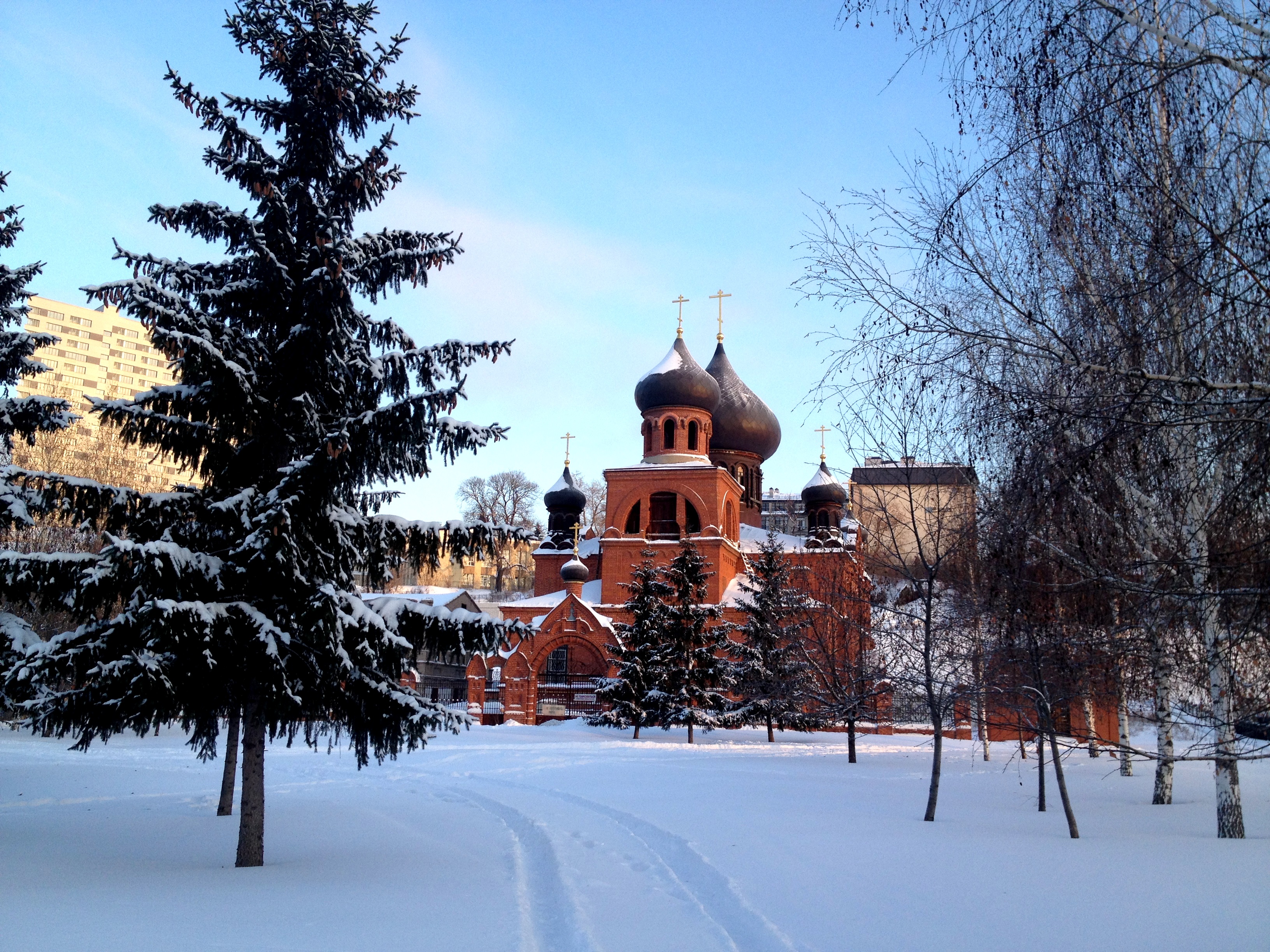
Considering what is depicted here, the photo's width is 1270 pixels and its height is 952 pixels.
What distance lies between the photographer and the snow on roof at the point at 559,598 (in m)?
34.2

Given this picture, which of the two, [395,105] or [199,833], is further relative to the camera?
[199,833]

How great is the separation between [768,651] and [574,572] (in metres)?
9.66

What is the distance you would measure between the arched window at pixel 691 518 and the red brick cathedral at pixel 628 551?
44 millimetres

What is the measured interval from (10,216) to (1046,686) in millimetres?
13649

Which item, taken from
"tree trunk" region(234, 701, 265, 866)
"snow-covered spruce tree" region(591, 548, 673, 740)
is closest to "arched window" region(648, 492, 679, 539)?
"snow-covered spruce tree" region(591, 548, 673, 740)

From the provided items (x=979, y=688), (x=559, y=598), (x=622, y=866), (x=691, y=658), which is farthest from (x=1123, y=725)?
(x=559, y=598)

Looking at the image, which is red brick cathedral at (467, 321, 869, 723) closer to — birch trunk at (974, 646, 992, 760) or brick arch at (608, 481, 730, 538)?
brick arch at (608, 481, 730, 538)

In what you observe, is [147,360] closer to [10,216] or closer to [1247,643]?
[10,216]

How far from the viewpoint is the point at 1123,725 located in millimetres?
16797

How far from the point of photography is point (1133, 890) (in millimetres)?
7125

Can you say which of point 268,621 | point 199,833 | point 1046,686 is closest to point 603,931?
point 268,621

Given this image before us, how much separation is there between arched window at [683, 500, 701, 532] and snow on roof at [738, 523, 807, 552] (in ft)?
8.53

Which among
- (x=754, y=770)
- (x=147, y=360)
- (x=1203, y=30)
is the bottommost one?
(x=754, y=770)

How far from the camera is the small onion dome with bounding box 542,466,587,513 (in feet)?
131
